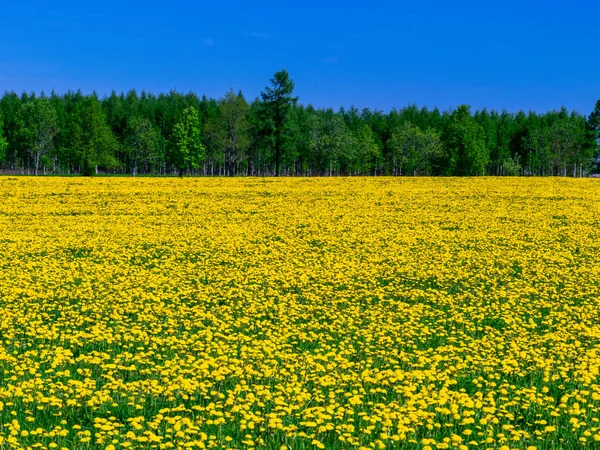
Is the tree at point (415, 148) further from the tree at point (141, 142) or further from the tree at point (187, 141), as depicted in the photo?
the tree at point (141, 142)

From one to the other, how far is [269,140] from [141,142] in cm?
4556

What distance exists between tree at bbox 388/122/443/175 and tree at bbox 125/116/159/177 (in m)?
49.4

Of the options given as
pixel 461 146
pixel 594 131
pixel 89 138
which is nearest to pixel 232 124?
pixel 89 138

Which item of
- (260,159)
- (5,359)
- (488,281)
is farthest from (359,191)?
(260,159)

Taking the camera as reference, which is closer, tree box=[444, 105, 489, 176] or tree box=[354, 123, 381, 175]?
tree box=[444, 105, 489, 176]

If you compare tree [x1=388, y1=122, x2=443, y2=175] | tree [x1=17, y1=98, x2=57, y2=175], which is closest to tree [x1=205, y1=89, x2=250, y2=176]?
tree [x1=388, y1=122, x2=443, y2=175]

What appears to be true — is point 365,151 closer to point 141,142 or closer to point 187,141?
point 187,141

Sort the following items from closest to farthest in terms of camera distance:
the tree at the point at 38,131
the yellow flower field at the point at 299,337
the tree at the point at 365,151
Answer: the yellow flower field at the point at 299,337 → the tree at the point at 38,131 → the tree at the point at 365,151

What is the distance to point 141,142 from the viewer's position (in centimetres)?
12106

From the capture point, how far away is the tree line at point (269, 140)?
92.9 meters

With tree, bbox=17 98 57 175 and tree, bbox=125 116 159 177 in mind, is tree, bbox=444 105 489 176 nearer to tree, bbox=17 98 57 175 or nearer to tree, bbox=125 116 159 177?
tree, bbox=125 116 159 177

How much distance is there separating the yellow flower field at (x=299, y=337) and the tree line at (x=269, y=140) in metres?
63.7

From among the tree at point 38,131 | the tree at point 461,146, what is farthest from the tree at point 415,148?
the tree at point 38,131

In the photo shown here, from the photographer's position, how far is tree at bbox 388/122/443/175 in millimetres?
117562
